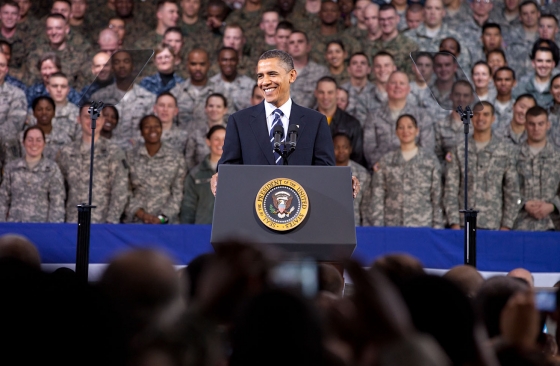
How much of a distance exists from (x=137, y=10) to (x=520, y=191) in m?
4.47

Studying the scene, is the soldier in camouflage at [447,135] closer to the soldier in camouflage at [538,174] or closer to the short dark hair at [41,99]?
the soldier in camouflage at [538,174]

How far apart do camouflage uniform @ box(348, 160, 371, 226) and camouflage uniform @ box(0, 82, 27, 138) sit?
10.9ft

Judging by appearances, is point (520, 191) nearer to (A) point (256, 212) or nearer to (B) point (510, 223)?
(B) point (510, 223)

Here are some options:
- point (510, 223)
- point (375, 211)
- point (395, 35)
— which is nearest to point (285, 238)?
point (375, 211)

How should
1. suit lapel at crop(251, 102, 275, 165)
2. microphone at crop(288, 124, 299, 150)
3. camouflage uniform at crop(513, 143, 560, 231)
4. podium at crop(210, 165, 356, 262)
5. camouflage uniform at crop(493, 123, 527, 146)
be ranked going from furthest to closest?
1. camouflage uniform at crop(493, 123, 527, 146)
2. camouflage uniform at crop(513, 143, 560, 231)
3. suit lapel at crop(251, 102, 275, 165)
4. microphone at crop(288, 124, 299, 150)
5. podium at crop(210, 165, 356, 262)

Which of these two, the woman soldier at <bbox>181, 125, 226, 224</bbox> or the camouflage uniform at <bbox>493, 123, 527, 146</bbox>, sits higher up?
the camouflage uniform at <bbox>493, 123, 527, 146</bbox>

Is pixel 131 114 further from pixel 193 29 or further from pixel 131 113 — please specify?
pixel 193 29

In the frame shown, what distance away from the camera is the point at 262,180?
3902mm

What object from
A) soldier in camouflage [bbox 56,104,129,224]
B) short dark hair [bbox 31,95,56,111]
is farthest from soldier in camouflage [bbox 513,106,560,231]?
short dark hair [bbox 31,95,56,111]

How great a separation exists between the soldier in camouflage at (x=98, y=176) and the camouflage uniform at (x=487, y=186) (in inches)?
123

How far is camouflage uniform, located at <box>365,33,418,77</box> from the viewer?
344 inches

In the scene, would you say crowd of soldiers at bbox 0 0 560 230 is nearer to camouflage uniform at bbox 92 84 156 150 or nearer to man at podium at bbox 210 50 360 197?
camouflage uniform at bbox 92 84 156 150

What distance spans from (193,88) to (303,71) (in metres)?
1.14

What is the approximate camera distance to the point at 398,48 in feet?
28.8
